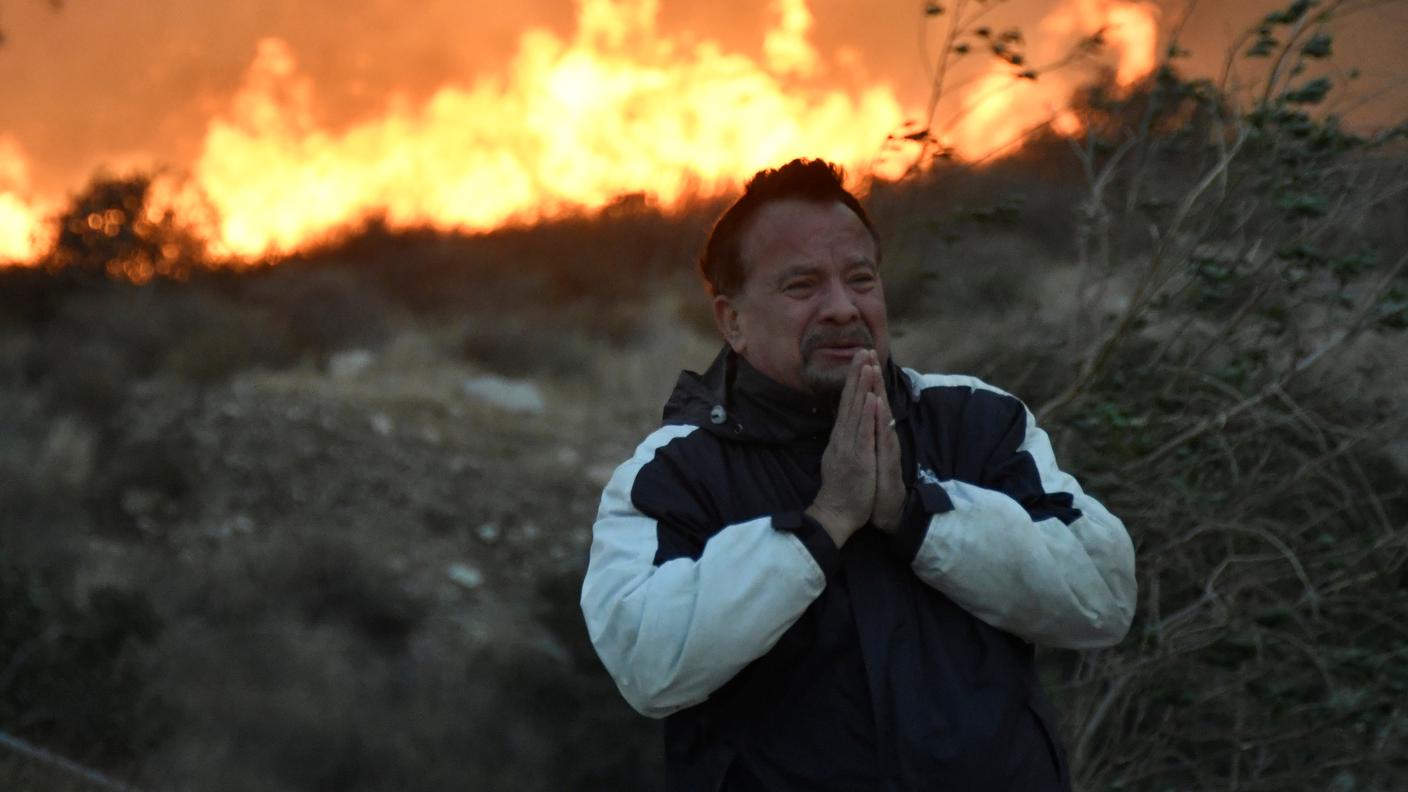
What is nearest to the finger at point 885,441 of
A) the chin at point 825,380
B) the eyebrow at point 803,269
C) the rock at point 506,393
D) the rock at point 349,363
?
the chin at point 825,380

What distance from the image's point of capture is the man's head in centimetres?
220

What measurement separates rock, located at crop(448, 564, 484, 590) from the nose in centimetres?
1222

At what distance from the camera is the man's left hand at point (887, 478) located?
2.01 metres

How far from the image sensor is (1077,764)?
16.1 ft

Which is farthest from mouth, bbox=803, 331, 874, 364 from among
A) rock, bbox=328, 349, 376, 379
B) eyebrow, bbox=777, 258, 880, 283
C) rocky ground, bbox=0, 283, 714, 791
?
rock, bbox=328, 349, 376, 379

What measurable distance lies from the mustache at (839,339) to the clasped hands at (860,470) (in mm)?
150

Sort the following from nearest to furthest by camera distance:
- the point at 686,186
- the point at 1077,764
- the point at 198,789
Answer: the point at 1077,764 < the point at 686,186 < the point at 198,789

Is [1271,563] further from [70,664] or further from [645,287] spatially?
[645,287]

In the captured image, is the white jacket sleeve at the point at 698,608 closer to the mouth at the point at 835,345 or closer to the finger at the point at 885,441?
the finger at the point at 885,441

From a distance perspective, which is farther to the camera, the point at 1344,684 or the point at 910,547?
the point at 1344,684

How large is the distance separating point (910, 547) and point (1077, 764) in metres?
3.27

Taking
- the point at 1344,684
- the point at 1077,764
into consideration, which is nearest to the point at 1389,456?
the point at 1344,684

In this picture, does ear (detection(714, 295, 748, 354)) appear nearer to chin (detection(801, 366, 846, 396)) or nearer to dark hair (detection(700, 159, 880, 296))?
dark hair (detection(700, 159, 880, 296))

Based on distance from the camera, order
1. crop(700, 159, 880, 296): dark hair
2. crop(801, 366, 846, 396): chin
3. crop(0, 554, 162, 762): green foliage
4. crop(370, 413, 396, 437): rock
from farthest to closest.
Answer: crop(370, 413, 396, 437): rock, crop(0, 554, 162, 762): green foliage, crop(700, 159, 880, 296): dark hair, crop(801, 366, 846, 396): chin
